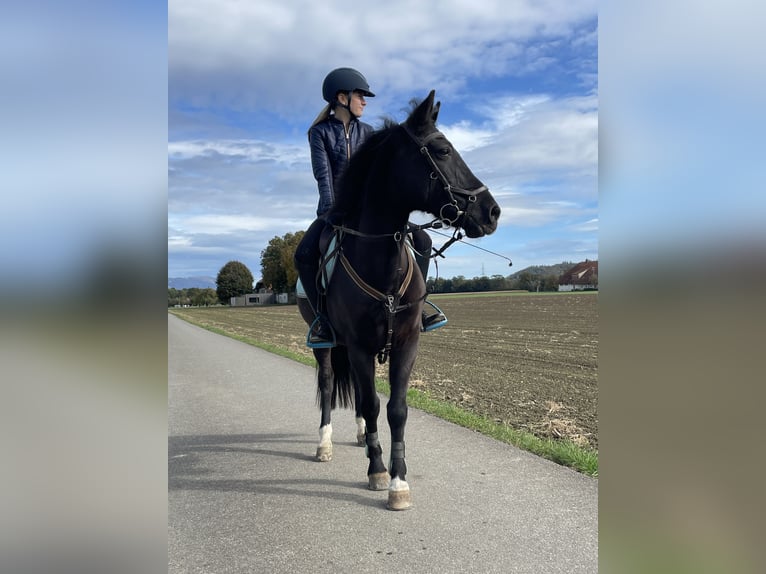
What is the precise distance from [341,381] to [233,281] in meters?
106

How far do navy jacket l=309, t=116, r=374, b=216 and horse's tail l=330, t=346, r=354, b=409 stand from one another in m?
1.79

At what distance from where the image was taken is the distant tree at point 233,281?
→ 108312 millimetres

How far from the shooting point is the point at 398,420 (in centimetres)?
459

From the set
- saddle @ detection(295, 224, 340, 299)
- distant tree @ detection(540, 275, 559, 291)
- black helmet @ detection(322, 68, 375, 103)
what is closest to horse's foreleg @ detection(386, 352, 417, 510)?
saddle @ detection(295, 224, 340, 299)

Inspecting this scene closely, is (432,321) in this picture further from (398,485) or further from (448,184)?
(448,184)

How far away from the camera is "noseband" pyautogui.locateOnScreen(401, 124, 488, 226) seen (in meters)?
3.85

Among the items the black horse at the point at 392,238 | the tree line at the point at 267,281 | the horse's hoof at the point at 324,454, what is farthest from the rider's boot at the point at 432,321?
the tree line at the point at 267,281

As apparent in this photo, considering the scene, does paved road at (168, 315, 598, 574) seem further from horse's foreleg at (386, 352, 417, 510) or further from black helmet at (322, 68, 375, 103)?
black helmet at (322, 68, 375, 103)
